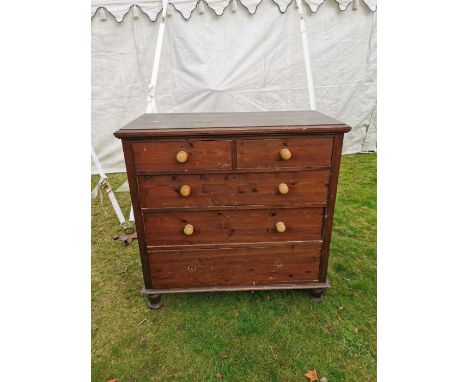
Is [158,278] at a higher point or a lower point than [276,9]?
lower

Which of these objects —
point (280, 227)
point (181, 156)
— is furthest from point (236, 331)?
point (181, 156)

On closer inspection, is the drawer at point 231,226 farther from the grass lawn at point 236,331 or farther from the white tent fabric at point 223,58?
the white tent fabric at point 223,58

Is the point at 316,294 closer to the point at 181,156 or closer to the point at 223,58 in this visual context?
the point at 181,156

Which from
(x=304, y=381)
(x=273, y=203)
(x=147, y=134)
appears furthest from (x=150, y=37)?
(x=304, y=381)

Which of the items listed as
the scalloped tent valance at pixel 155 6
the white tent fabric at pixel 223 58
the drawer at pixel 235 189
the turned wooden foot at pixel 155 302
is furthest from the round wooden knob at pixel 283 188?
the scalloped tent valance at pixel 155 6

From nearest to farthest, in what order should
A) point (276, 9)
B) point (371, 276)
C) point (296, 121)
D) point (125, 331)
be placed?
point (296, 121), point (125, 331), point (371, 276), point (276, 9)

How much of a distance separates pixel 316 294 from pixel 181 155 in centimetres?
126

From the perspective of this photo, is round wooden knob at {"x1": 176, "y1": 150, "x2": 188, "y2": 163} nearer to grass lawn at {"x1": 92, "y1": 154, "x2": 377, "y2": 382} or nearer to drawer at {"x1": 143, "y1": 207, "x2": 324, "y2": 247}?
drawer at {"x1": 143, "y1": 207, "x2": 324, "y2": 247}

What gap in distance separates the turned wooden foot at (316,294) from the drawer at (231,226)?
1.30 ft

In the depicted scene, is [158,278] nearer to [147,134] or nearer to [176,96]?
[147,134]

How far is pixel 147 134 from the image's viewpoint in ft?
4.89

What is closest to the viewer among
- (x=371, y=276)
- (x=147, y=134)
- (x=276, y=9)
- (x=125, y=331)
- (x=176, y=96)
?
(x=147, y=134)

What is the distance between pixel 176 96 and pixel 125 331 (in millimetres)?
3083

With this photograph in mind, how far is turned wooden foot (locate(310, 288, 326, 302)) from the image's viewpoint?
1.93 m
